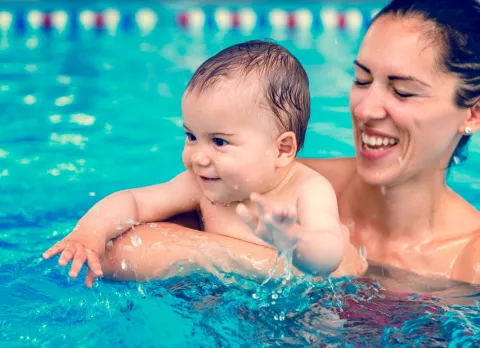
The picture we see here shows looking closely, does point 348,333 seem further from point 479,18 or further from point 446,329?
point 479,18

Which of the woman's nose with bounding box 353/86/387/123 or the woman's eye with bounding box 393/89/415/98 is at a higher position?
the woman's eye with bounding box 393/89/415/98

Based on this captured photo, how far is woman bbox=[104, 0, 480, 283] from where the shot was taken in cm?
281

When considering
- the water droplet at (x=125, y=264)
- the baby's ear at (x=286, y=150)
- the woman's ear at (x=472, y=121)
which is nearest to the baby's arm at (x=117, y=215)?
the water droplet at (x=125, y=264)

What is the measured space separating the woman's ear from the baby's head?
61cm

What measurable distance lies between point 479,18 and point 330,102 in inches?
132

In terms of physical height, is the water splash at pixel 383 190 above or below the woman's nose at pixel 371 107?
below

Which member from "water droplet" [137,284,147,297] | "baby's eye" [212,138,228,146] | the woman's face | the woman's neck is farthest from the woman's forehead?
"water droplet" [137,284,147,297]

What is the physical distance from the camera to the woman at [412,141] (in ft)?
9.23

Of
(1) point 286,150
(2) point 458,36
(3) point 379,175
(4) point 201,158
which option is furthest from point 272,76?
(2) point 458,36

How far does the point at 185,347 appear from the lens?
2.77 meters

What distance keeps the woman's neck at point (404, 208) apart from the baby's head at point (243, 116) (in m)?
0.53

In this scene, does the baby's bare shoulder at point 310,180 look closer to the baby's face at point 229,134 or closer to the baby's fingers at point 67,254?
the baby's face at point 229,134

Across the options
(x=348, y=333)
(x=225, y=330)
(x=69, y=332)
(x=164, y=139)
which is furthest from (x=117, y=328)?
(x=164, y=139)

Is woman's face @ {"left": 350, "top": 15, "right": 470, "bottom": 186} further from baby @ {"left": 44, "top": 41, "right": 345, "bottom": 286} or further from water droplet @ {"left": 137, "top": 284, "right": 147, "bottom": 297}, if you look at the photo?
water droplet @ {"left": 137, "top": 284, "right": 147, "bottom": 297}
